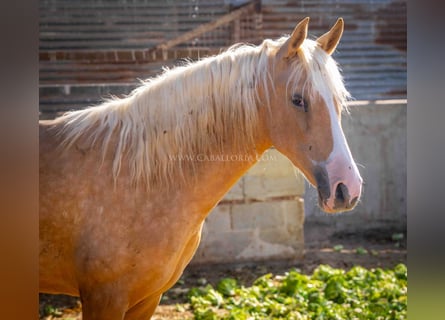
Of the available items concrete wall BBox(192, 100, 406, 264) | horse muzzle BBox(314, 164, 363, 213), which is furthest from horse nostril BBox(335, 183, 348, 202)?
concrete wall BBox(192, 100, 406, 264)

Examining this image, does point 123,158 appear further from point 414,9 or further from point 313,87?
point 414,9

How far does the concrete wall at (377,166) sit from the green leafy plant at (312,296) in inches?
13.9

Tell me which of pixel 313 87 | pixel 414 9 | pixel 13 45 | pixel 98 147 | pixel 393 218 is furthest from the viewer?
pixel 393 218

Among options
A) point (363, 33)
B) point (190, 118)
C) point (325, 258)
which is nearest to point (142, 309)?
point (190, 118)

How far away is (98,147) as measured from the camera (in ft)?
6.77

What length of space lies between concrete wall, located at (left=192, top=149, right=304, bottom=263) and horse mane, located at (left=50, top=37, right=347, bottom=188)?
140 cm

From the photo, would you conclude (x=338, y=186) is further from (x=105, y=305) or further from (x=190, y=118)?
(x=105, y=305)

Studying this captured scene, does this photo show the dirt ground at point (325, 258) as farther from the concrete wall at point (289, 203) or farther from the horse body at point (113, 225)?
the horse body at point (113, 225)

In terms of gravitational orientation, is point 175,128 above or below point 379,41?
below

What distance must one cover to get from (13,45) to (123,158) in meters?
0.68

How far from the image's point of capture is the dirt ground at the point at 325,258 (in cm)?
334

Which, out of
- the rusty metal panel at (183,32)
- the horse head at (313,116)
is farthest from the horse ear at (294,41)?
the rusty metal panel at (183,32)

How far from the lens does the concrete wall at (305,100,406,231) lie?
3.48 meters

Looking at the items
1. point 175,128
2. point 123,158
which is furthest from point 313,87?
point 123,158
